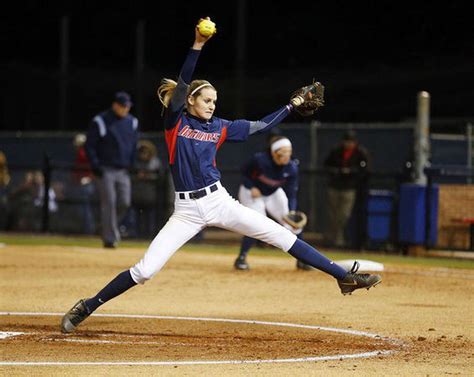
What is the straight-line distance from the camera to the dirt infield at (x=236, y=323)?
7.62 m

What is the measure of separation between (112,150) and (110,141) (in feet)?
0.59

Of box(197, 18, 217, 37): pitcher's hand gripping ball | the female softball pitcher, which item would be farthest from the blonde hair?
box(197, 18, 217, 37): pitcher's hand gripping ball

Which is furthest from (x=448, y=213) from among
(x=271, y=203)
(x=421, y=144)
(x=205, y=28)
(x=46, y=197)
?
(x=205, y=28)

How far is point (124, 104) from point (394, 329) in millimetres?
8218

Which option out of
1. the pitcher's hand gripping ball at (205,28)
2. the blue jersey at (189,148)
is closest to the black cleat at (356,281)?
the blue jersey at (189,148)

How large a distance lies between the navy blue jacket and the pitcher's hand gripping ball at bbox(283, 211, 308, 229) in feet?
11.6

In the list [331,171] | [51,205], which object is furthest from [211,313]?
[51,205]

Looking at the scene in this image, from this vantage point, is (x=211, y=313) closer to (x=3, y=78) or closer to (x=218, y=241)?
(x=218, y=241)

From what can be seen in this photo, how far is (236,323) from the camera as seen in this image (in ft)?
32.7

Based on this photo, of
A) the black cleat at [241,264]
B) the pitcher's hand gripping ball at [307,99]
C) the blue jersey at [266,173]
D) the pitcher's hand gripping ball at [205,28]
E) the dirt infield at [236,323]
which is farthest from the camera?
the black cleat at [241,264]

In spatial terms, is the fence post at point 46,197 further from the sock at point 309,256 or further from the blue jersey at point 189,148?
the sock at point 309,256

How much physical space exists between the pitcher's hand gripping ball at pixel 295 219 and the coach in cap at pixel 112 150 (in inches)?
135

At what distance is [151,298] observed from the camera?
38.9 feet

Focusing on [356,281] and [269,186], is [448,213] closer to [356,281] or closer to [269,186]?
[269,186]
